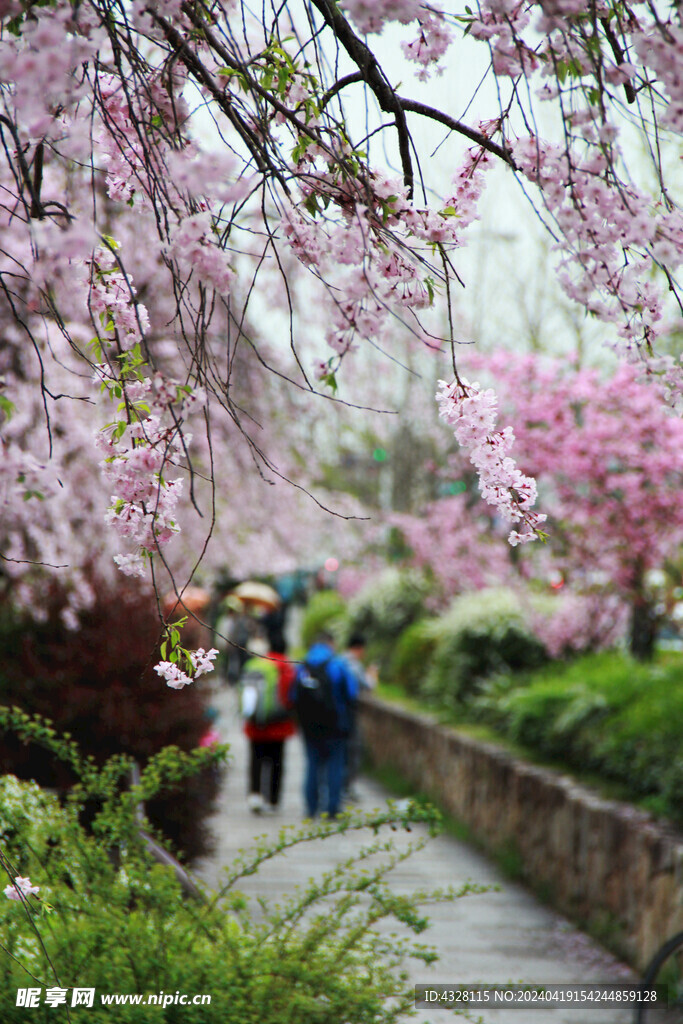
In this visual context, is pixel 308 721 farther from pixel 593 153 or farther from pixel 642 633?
pixel 593 153

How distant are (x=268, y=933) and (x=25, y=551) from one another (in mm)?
4814

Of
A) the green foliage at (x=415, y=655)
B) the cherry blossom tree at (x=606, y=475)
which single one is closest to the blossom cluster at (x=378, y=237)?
the cherry blossom tree at (x=606, y=475)

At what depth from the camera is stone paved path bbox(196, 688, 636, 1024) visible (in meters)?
5.15

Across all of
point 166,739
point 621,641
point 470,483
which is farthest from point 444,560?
point 166,739

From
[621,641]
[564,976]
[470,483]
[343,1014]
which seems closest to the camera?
[343,1014]

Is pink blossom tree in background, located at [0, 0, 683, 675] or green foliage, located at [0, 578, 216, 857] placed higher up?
pink blossom tree in background, located at [0, 0, 683, 675]

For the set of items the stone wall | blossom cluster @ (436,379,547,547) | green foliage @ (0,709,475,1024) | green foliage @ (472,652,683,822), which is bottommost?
the stone wall

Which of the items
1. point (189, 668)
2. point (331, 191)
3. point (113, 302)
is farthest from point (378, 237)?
point (189, 668)

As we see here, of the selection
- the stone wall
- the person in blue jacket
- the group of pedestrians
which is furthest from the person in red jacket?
the stone wall

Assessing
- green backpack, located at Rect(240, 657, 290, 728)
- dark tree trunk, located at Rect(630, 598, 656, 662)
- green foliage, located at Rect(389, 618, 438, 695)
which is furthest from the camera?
green foliage, located at Rect(389, 618, 438, 695)

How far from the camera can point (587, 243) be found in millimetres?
2354

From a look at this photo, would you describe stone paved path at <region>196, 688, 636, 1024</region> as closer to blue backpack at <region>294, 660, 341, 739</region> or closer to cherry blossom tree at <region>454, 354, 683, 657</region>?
blue backpack at <region>294, 660, 341, 739</region>

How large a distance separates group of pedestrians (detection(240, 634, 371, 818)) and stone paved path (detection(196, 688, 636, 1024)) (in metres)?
0.36

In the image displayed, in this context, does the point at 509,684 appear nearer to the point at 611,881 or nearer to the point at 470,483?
the point at 611,881
